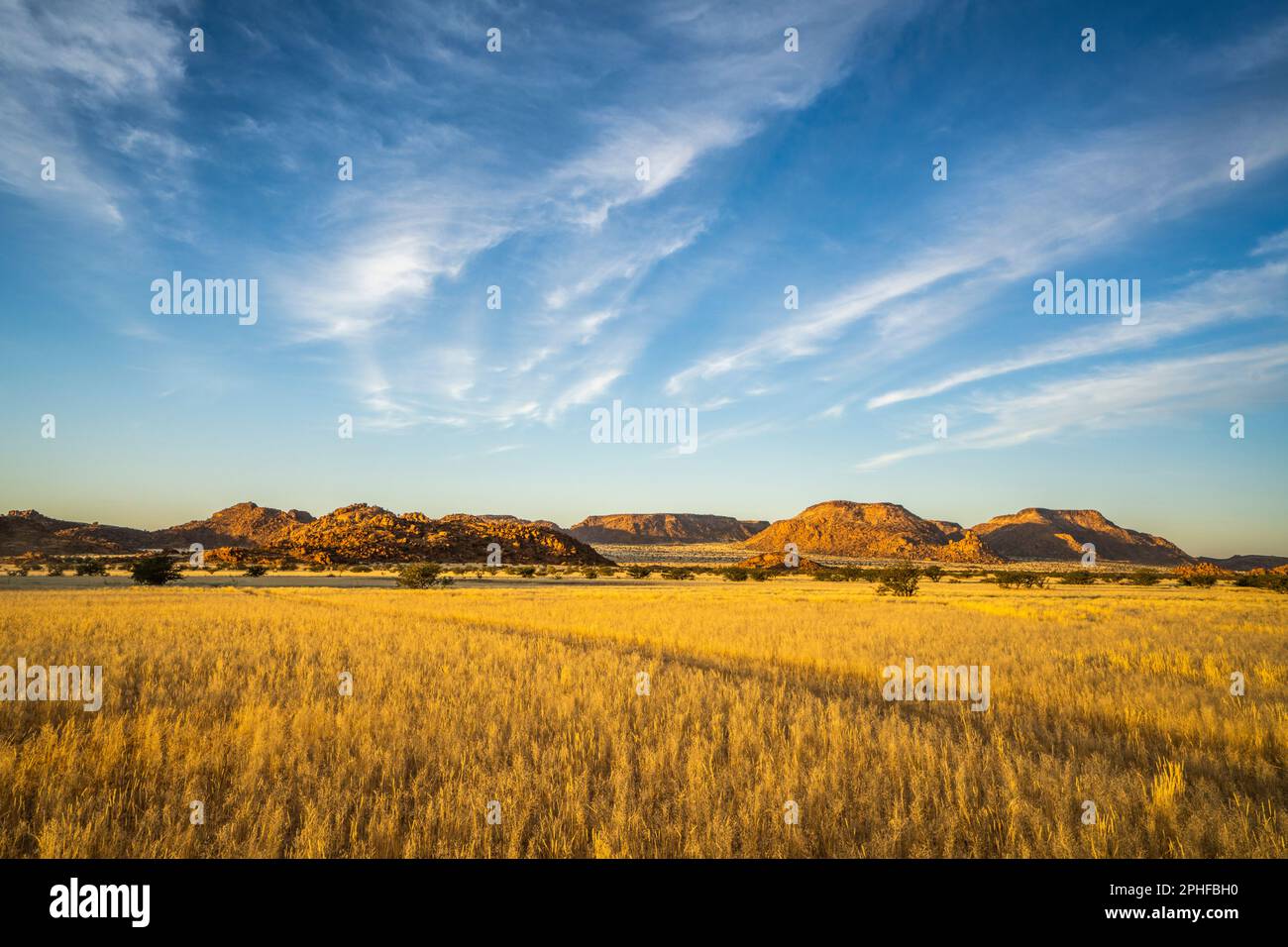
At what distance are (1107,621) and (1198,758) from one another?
1801 cm

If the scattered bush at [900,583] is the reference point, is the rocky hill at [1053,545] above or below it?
below

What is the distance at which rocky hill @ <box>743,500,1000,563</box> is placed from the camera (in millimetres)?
157875

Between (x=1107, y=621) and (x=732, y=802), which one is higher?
(x=732, y=802)

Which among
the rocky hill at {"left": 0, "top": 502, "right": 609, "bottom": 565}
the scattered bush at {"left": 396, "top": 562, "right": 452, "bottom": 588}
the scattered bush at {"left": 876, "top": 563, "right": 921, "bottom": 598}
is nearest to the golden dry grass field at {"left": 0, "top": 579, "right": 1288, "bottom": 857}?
the scattered bush at {"left": 876, "top": 563, "right": 921, "bottom": 598}

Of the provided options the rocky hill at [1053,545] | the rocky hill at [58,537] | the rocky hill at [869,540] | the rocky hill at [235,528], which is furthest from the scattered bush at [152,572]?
the rocky hill at [1053,545]

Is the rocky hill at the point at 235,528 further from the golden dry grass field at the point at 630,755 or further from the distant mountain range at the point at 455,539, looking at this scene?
the golden dry grass field at the point at 630,755

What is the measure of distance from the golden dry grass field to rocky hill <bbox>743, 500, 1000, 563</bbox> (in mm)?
152872

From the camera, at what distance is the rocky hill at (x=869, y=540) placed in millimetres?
157875

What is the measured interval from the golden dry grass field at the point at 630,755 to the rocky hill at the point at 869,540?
502 feet

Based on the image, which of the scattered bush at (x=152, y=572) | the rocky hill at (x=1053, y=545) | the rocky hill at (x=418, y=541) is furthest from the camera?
the rocky hill at (x=1053, y=545)
